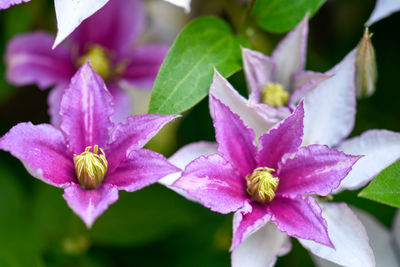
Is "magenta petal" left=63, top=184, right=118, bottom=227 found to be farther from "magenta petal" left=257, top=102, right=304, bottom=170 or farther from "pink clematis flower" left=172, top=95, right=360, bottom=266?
"magenta petal" left=257, top=102, right=304, bottom=170

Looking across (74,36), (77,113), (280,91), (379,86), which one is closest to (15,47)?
(74,36)

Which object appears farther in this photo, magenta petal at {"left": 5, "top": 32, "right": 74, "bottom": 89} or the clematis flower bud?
magenta petal at {"left": 5, "top": 32, "right": 74, "bottom": 89}

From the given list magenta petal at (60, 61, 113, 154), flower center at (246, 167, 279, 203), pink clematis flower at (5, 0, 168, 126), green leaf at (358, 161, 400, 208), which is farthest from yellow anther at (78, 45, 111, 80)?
green leaf at (358, 161, 400, 208)

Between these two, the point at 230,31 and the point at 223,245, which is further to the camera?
the point at 223,245

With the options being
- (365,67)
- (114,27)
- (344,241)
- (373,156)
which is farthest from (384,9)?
(114,27)

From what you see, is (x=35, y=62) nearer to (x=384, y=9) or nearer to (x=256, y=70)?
(x=256, y=70)

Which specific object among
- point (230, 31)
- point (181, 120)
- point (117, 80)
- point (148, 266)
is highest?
point (230, 31)

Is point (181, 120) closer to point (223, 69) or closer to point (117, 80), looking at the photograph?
point (117, 80)
